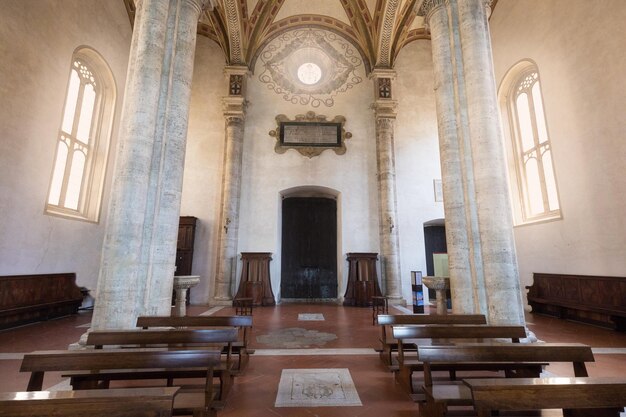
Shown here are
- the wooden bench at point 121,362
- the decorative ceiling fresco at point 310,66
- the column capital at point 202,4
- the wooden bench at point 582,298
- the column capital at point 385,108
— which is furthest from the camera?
the decorative ceiling fresco at point 310,66

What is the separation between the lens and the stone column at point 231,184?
34.4 feet

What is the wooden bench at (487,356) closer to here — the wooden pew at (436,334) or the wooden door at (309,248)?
the wooden pew at (436,334)

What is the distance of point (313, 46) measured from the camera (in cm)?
1283

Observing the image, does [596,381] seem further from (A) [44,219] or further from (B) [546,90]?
(A) [44,219]

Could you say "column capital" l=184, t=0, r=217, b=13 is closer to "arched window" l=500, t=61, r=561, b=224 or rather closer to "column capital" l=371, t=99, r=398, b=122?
"column capital" l=371, t=99, r=398, b=122

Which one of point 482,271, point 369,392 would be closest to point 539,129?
point 482,271

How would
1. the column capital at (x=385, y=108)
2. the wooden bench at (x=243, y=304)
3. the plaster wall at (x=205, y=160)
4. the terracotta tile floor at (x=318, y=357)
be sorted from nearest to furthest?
the terracotta tile floor at (x=318, y=357)
the wooden bench at (x=243, y=304)
the plaster wall at (x=205, y=160)
the column capital at (x=385, y=108)

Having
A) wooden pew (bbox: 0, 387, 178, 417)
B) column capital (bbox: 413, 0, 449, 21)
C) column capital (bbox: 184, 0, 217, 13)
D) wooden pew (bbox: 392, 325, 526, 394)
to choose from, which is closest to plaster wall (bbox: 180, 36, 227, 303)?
column capital (bbox: 184, 0, 217, 13)

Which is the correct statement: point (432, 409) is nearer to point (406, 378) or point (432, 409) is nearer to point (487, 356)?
point (487, 356)

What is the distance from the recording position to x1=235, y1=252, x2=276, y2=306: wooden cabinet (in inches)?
407

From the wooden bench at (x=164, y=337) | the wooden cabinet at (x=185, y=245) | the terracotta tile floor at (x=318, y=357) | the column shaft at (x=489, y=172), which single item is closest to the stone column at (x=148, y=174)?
the terracotta tile floor at (x=318, y=357)

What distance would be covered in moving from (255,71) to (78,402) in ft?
42.0

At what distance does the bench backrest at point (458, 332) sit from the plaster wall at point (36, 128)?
8226 mm

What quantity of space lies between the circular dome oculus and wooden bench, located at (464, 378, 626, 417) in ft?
41.1
